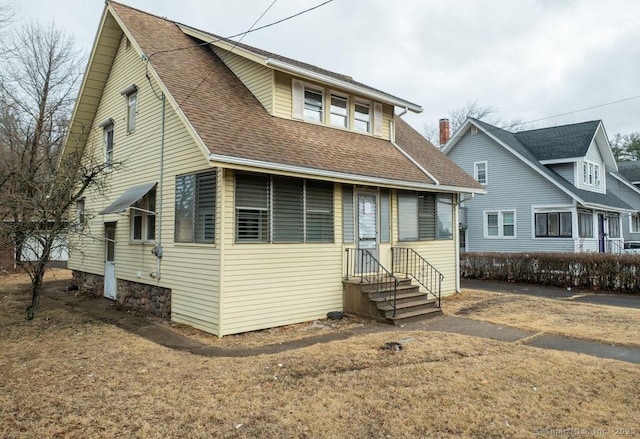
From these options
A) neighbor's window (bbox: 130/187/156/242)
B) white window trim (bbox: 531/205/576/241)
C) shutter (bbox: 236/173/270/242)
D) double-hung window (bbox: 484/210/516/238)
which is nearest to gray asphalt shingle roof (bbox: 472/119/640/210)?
white window trim (bbox: 531/205/576/241)

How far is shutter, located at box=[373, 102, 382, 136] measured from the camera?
39.9 feet

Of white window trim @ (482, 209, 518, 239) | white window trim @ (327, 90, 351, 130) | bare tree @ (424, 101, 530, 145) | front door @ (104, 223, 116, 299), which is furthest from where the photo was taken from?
bare tree @ (424, 101, 530, 145)

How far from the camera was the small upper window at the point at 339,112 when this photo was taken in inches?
→ 441

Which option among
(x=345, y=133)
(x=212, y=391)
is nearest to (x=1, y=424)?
(x=212, y=391)

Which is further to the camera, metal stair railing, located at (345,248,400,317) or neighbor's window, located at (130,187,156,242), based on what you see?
neighbor's window, located at (130,187,156,242)

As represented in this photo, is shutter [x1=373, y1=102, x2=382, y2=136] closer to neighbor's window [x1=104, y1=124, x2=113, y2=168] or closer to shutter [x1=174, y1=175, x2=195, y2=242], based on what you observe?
shutter [x1=174, y1=175, x2=195, y2=242]

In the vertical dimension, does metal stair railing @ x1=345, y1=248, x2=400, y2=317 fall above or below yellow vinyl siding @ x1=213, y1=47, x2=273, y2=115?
below

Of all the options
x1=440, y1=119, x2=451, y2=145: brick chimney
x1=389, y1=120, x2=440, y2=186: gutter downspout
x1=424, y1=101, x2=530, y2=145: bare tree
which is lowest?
x1=389, y1=120, x2=440, y2=186: gutter downspout

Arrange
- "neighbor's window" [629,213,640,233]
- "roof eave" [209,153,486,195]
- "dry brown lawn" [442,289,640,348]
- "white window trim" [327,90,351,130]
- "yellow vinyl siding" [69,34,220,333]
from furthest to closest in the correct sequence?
"neighbor's window" [629,213,640,233] < "white window trim" [327,90,351,130] < "yellow vinyl siding" [69,34,220,333] < "dry brown lawn" [442,289,640,348] < "roof eave" [209,153,486,195]

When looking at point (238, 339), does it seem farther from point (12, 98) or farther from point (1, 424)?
point (12, 98)

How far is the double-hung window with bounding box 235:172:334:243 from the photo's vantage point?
8156 millimetres

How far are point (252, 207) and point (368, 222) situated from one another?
10.8 ft

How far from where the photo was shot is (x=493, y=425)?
399 cm

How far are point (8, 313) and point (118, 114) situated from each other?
580 cm
